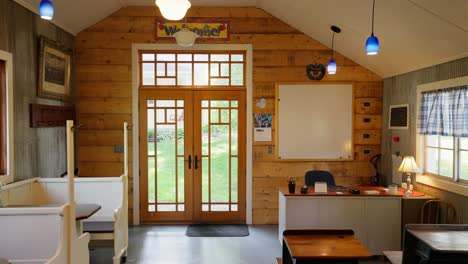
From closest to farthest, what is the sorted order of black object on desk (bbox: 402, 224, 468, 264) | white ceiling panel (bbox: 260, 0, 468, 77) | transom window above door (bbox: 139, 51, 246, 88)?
black object on desk (bbox: 402, 224, 468, 264) < white ceiling panel (bbox: 260, 0, 468, 77) < transom window above door (bbox: 139, 51, 246, 88)

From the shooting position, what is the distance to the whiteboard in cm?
566

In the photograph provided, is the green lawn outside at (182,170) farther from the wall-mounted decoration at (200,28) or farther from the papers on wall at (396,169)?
the papers on wall at (396,169)

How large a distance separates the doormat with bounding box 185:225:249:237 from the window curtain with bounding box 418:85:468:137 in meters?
2.74

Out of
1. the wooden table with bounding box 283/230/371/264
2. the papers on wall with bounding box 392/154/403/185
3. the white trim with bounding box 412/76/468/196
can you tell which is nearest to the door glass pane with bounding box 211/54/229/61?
the white trim with bounding box 412/76/468/196

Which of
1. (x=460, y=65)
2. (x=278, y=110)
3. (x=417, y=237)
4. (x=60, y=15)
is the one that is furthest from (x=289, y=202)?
(x=60, y=15)

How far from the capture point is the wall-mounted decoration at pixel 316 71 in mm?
5641

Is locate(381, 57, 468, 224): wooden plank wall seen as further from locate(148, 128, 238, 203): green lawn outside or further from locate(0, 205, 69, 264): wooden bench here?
locate(0, 205, 69, 264): wooden bench

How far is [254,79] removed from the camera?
566 centimetres

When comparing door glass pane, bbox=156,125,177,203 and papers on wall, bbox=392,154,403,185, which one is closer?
papers on wall, bbox=392,154,403,185

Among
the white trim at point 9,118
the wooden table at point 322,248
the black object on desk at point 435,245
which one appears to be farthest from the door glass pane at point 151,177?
the black object on desk at point 435,245

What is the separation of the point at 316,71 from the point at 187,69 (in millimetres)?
1970

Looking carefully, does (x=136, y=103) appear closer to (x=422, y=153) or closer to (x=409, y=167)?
(x=409, y=167)

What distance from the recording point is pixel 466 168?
3850mm

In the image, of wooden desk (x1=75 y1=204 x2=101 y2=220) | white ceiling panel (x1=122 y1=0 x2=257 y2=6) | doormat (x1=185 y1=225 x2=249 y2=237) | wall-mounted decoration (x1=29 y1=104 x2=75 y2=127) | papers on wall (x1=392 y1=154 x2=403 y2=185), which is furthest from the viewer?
white ceiling panel (x1=122 y1=0 x2=257 y2=6)
